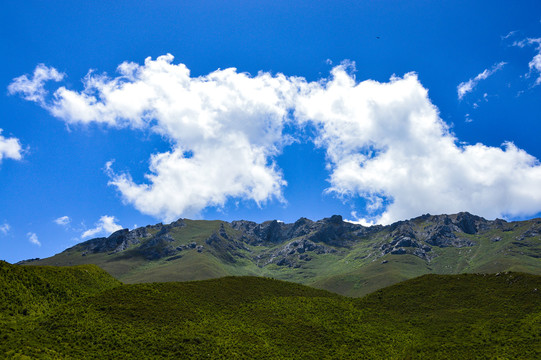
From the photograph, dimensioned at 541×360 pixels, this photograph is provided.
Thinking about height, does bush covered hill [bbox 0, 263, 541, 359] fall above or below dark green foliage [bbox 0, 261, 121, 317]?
below

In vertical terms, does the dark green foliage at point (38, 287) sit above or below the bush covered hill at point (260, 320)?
above

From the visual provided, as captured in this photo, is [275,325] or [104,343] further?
[275,325]

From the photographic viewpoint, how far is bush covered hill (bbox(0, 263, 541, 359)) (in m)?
56.7

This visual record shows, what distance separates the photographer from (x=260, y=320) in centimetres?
7438

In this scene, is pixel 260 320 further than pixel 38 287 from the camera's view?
Yes

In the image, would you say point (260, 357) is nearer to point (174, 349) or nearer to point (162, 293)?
point (174, 349)

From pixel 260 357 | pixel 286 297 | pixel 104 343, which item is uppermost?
pixel 286 297

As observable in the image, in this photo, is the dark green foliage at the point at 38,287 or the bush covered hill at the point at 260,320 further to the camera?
the dark green foliage at the point at 38,287

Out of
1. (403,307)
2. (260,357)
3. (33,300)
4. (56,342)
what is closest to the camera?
(56,342)

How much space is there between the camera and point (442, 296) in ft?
280

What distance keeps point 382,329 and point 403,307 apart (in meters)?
12.9

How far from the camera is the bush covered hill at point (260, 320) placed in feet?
186

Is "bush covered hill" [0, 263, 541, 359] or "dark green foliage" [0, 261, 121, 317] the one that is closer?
"bush covered hill" [0, 263, 541, 359]

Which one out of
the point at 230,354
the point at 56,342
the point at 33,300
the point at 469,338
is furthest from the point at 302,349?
Answer: the point at 33,300
